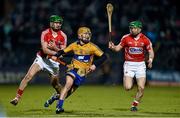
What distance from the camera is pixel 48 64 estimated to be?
60.6 ft

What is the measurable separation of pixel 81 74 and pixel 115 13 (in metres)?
15.2

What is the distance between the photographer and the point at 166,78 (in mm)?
30578

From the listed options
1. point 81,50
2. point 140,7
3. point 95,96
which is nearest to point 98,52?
point 81,50

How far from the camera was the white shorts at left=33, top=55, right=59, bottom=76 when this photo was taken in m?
18.4

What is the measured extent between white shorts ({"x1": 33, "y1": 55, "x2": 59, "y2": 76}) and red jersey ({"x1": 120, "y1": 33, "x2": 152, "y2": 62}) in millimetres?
2071

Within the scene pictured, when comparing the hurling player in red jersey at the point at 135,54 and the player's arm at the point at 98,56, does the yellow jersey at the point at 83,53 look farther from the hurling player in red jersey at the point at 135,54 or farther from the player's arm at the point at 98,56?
the hurling player in red jersey at the point at 135,54

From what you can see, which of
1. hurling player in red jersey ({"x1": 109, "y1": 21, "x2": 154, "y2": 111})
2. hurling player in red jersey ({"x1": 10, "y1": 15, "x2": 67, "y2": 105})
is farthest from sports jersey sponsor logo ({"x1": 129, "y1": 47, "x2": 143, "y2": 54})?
hurling player in red jersey ({"x1": 10, "y1": 15, "x2": 67, "y2": 105})

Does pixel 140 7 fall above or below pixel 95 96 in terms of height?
above

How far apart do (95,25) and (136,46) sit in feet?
43.0

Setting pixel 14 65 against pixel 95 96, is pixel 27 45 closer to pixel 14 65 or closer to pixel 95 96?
pixel 14 65

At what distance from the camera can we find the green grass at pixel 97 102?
16.7m

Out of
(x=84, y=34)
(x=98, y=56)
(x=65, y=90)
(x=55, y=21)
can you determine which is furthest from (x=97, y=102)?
(x=84, y=34)

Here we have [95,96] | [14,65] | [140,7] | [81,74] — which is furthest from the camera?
[140,7]

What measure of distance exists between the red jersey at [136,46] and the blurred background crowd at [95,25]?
11196 millimetres
